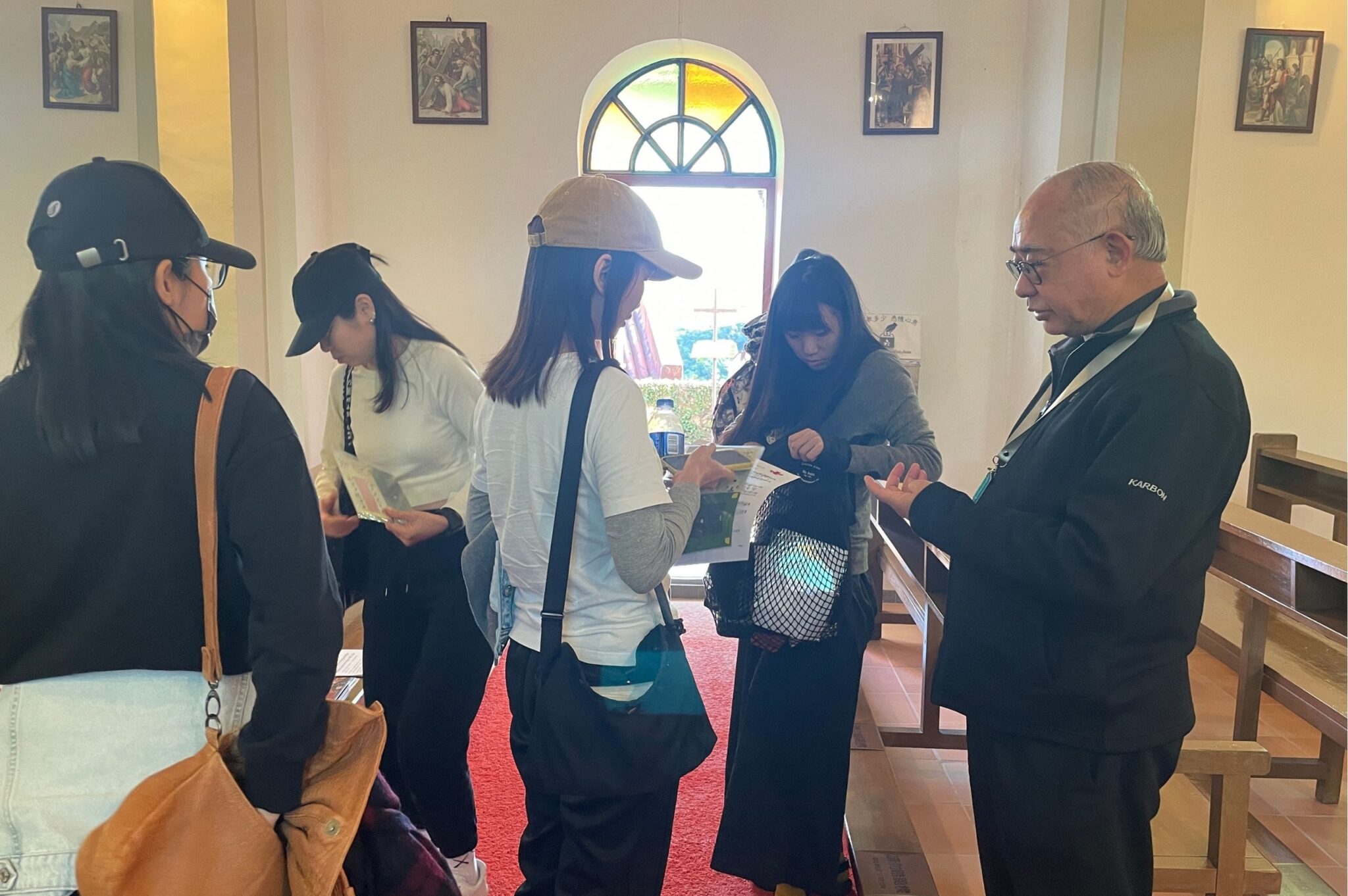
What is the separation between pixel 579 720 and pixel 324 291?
1342 millimetres

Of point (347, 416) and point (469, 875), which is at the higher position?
point (347, 416)

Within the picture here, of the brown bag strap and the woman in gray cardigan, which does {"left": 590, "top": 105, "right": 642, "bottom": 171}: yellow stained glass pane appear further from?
the brown bag strap

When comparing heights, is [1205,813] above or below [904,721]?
above

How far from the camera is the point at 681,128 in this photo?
5.30 m

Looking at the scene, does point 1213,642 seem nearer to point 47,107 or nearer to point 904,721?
point 904,721

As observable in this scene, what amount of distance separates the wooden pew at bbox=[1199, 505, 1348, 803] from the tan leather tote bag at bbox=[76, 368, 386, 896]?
5.86ft

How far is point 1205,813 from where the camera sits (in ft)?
7.25

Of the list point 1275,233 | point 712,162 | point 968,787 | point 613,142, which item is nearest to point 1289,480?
point 1275,233

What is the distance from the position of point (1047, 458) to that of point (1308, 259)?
4137 mm

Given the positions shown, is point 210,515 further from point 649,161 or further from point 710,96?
point 710,96

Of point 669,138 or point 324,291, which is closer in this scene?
point 324,291

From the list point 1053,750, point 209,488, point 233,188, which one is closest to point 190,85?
point 233,188

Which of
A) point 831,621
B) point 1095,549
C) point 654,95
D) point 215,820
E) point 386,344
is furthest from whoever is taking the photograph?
point 654,95

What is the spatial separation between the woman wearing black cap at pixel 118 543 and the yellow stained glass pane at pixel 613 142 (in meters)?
4.32
